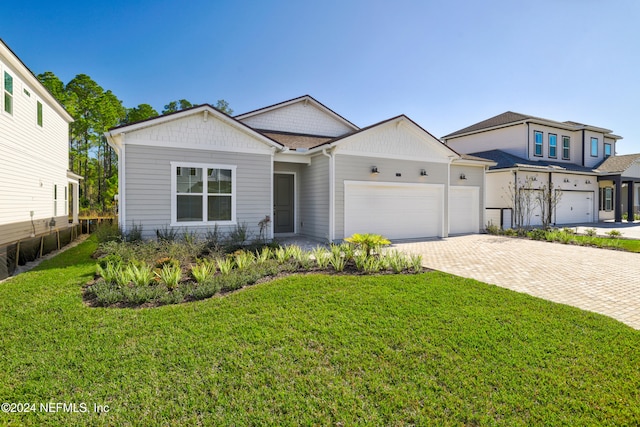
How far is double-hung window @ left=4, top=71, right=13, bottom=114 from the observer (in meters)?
10.1

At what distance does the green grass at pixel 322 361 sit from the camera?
2.76 meters

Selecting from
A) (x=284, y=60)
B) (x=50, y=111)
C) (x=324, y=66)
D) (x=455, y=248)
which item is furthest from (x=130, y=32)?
(x=455, y=248)

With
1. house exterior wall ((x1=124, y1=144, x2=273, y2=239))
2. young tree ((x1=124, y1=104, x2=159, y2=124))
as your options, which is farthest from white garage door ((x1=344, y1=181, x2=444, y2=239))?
young tree ((x1=124, y1=104, x2=159, y2=124))

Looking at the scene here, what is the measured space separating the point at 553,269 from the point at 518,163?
1286 centimetres

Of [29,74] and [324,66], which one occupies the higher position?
[324,66]

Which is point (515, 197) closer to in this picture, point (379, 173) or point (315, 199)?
point (379, 173)

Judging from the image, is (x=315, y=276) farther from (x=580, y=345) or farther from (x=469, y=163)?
(x=469, y=163)

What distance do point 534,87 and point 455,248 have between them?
8562 mm

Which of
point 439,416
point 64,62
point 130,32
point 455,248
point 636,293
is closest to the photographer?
point 439,416

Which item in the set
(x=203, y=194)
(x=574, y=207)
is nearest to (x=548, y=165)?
(x=574, y=207)

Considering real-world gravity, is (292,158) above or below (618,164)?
below

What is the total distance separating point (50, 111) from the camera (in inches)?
568

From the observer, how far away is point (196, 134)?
1016 cm

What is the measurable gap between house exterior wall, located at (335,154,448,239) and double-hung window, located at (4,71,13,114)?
10.8 meters
